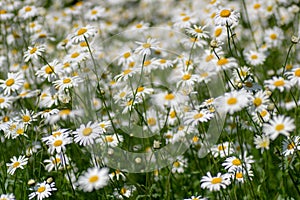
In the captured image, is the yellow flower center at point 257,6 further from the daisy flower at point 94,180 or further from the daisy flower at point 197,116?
the daisy flower at point 94,180

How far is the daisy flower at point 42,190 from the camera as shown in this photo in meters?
2.99

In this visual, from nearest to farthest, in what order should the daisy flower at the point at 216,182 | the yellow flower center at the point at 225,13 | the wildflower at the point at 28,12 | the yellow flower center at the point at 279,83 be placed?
the yellow flower center at the point at 279,83, the daisy flower at the point at 216,182, the yellow flower center at the point at 225,13, the wildflower at the point at 28,12

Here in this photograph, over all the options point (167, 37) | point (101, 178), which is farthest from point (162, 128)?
point (167, 37)

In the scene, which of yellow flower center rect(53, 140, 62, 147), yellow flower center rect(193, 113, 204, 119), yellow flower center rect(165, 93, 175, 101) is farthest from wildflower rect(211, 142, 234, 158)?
yellow flower center rect(53, 140, 62, 147)

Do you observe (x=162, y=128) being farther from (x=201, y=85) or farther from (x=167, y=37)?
(x=167, y=37)

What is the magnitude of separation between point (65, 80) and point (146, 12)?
4.95 metres

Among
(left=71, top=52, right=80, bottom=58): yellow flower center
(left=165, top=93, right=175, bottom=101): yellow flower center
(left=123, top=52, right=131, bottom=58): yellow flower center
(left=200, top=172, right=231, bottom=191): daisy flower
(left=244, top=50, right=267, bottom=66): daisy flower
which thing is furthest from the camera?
(left=244, top=50, right=267, bottom=66): daisy flower

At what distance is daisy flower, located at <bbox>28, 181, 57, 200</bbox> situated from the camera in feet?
9.80

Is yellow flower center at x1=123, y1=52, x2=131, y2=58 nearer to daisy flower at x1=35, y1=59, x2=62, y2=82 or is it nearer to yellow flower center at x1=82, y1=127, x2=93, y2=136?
daisy flower at x1=35, y1=59, x2=62, y2=82

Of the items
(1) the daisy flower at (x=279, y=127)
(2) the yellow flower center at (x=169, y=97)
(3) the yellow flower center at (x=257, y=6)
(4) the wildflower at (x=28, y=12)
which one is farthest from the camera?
(3) the yellow flower center at (x=257, y=6)

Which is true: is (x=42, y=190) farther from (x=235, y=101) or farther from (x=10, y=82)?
(x=235, y=101)

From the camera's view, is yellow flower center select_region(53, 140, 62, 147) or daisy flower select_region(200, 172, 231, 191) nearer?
daisy flower select_region(200, 172, 231, 191)

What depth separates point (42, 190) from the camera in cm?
304

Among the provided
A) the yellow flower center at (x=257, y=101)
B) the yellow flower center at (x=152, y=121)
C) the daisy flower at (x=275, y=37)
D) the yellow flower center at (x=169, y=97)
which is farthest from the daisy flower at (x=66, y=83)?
the daisy flower at (x=275, y=37)
